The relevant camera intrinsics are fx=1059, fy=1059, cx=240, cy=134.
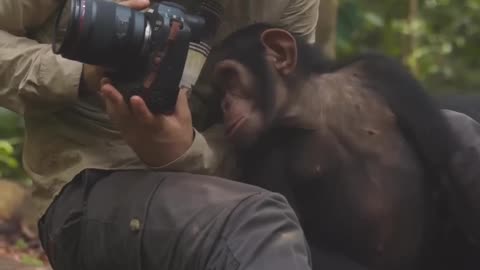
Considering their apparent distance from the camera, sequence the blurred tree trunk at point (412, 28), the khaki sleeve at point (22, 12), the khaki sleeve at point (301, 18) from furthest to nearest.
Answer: the blurred tree trunk at point (412, 28)
the khaki sleeve at point (301, 18)
the khaki sleeve at point (22, 12)

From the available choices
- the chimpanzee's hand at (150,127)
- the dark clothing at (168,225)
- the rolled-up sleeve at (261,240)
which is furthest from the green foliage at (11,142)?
the rolled-up sleeve at (261,240)

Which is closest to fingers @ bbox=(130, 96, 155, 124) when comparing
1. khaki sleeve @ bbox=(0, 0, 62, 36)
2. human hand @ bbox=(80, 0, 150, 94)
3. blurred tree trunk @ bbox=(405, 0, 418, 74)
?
human hand @ bbox=(80, 0, 150, 94)

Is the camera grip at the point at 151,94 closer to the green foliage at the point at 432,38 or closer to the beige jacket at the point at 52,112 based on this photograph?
the beige jacket at the point at 52,112

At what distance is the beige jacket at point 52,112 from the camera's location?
9.29 feet

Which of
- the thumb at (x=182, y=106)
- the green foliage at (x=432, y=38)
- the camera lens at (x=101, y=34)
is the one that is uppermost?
the camera lens at (x=101, y=34)

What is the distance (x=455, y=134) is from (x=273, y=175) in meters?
0.60

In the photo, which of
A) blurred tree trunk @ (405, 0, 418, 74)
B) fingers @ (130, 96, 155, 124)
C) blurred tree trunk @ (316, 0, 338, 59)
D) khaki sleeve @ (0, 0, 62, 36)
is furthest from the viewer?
blurred tree trunk @ (405, 0, 418, 74)

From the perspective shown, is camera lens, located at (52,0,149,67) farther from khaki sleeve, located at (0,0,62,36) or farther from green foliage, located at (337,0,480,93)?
green foliage, located at (337,0,480,93)

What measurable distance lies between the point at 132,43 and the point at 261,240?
1.90ft

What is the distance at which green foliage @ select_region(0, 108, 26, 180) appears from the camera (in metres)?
5.67

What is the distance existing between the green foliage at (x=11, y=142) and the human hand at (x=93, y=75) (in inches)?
109

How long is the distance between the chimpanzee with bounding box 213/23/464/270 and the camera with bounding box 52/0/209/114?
0.51 metres

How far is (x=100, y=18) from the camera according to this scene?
102 inches

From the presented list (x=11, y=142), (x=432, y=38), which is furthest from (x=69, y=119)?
(x=432, y=38)
